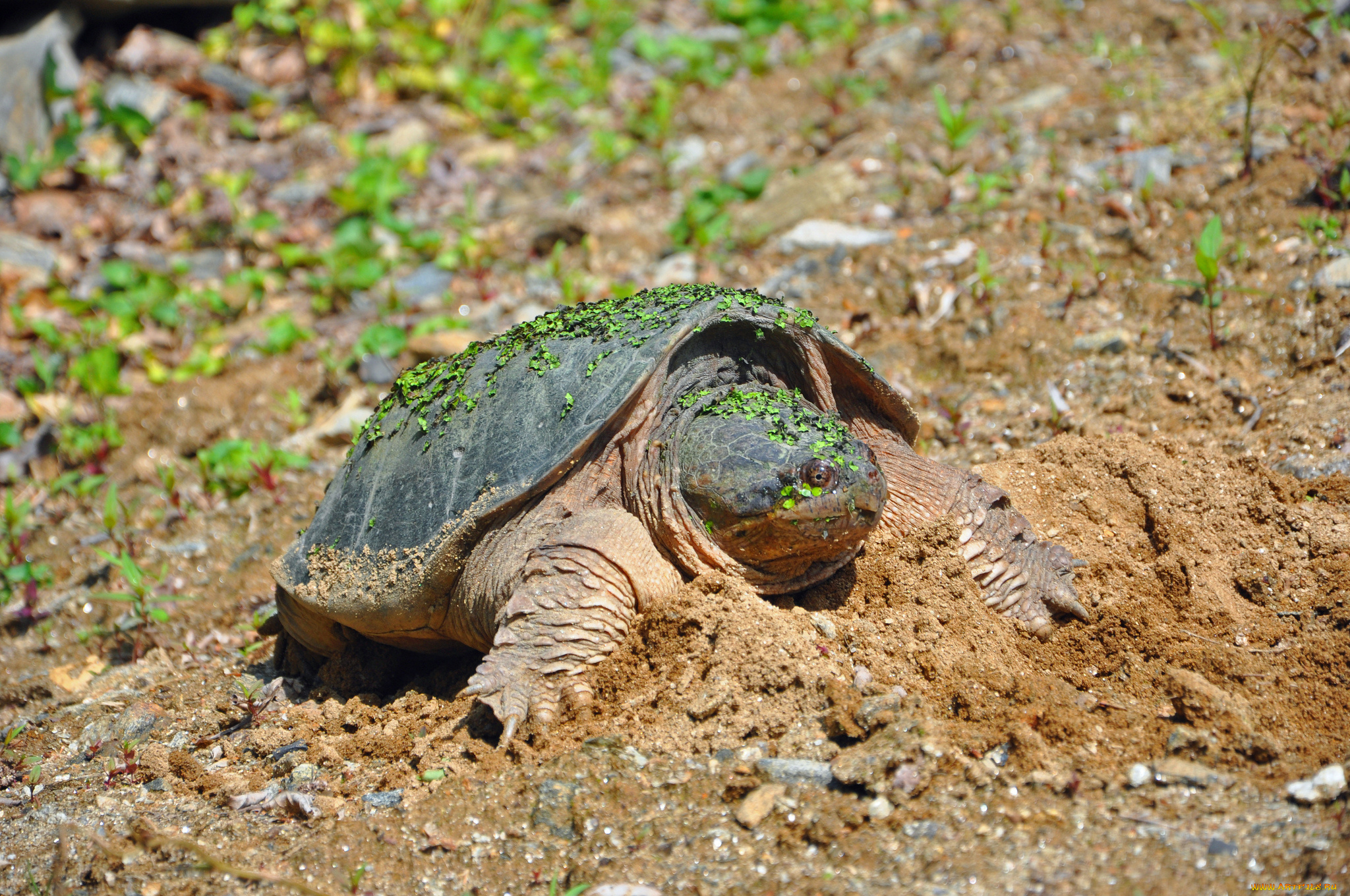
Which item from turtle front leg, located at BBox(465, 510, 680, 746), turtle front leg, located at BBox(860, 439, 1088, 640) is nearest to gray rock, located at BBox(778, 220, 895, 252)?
turtle front leg, located at BBox(860, 439, 1088, 640)

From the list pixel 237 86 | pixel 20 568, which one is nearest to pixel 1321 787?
pixel 20 568

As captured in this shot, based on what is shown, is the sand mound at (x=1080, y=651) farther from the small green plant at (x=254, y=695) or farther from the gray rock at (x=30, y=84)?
the gray rock at (x=30, y=84)

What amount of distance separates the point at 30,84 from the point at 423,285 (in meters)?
4.53

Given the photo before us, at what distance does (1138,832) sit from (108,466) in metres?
5.81

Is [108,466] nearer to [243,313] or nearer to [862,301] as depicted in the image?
[243,313]

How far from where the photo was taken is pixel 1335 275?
4.47 metres

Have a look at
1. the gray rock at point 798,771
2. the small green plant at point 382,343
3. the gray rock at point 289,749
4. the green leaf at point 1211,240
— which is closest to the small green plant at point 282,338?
the small green plant at point 382,343

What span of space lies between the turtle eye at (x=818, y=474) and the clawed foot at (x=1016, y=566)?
677mm

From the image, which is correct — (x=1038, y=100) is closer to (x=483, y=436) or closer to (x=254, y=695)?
(x=483, y=436)

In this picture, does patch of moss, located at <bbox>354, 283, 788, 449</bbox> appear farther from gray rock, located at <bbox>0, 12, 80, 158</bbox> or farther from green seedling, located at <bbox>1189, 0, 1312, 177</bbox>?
gray rock, located at <bbox>0, 12, 80, 158</bbox>

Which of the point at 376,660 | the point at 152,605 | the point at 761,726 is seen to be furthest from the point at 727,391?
the point at 152,605

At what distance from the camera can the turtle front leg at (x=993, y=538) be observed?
127 inches

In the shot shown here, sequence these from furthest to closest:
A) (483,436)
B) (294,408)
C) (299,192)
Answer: (299,192) → (294,408) → (483,436)

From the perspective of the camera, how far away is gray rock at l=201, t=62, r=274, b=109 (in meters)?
8.46
